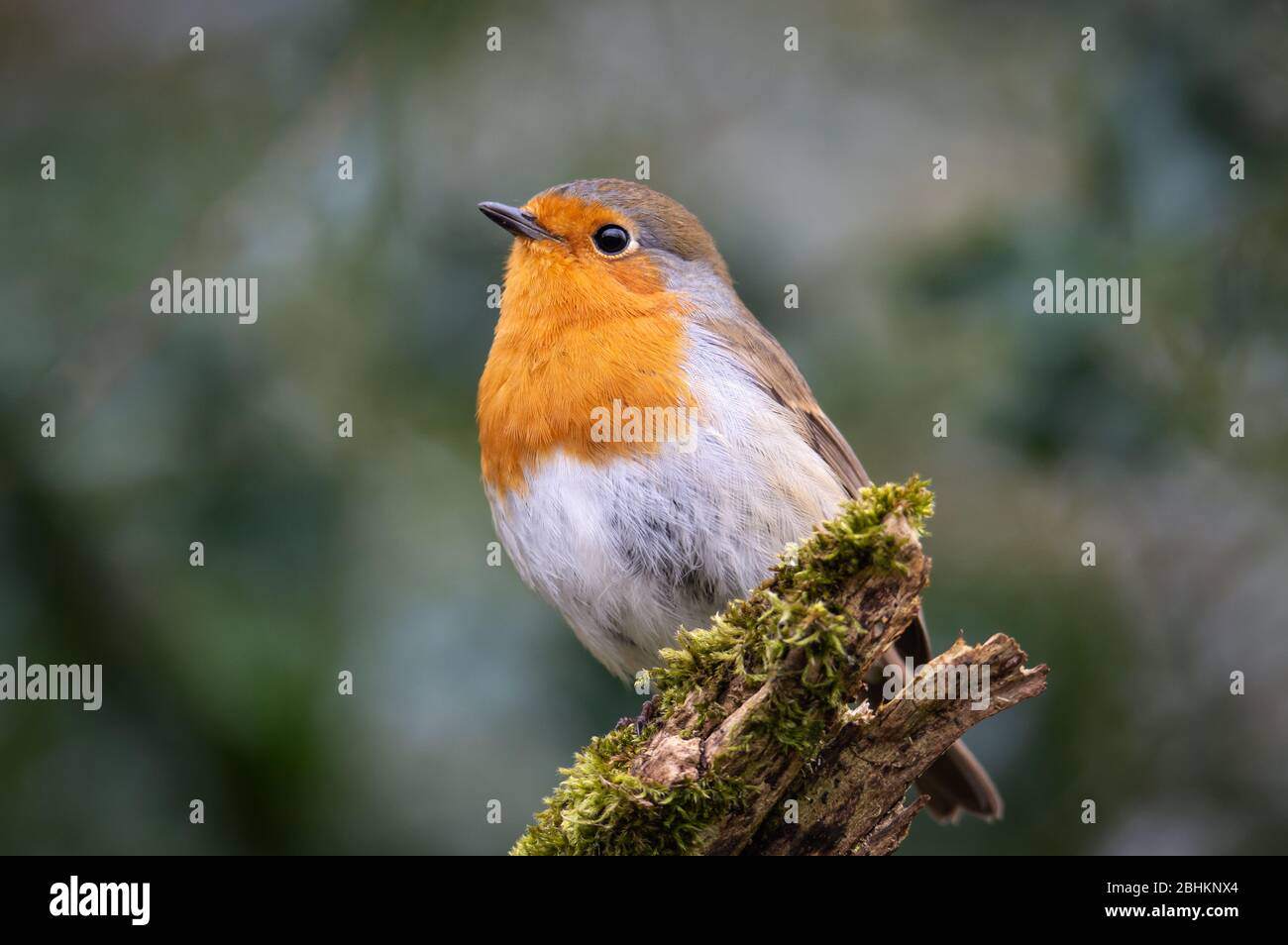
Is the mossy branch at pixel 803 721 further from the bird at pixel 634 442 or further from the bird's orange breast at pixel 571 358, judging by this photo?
the bird's orange breast at pixel 571 358

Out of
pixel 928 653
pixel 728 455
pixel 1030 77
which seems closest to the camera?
pixel 728 455

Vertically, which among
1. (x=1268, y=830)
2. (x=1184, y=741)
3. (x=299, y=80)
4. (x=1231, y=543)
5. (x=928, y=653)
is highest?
(x=299, y=80)

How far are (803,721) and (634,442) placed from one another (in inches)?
45.8

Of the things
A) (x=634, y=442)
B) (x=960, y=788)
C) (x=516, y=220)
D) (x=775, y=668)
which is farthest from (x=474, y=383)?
(x=960, y=788)

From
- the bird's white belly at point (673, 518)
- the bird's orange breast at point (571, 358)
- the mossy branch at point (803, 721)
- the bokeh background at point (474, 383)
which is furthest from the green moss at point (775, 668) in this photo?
the bokeh background at point (474, 383)

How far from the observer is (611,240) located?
416 centimetres

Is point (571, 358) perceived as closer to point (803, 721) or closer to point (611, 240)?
point (611, 240)

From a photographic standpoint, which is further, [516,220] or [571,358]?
[516,220]

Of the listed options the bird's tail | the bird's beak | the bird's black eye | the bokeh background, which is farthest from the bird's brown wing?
the bird's beak

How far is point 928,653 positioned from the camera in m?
4.09

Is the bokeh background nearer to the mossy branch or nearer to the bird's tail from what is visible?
the bird's tail
